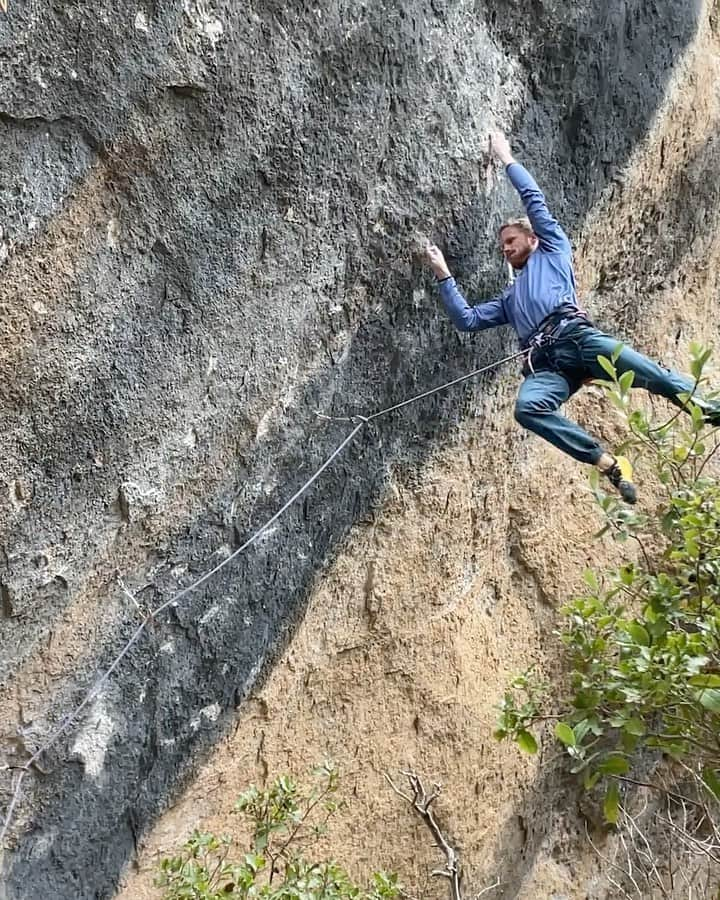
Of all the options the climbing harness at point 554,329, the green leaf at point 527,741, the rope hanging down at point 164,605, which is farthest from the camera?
the climbing harness at point 554,329

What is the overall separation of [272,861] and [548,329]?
6.44ft

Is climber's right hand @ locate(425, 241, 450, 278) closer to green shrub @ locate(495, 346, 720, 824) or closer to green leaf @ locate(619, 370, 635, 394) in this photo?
green shrub @ locate(495, 346, 720, 824)

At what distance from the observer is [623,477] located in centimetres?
323

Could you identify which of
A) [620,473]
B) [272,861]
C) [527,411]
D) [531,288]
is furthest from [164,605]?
[531,288]

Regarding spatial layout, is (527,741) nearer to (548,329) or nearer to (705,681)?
(705,681)

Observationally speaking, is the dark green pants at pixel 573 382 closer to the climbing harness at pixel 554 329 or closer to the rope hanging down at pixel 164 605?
the climbing harness at pixel 554 329

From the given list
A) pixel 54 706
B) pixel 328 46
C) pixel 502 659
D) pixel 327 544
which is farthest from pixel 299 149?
pixel 502 659

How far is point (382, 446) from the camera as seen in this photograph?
374cm

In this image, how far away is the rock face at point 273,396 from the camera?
288 centimetres

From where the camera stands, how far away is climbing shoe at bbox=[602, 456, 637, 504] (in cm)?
319

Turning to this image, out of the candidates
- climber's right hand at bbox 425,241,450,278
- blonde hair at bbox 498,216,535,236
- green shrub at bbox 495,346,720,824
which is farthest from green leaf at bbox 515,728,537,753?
blonde hair at bbox 498,216,535,236

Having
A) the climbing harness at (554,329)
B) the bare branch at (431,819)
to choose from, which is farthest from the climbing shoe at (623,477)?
the bare branch at (431,819)

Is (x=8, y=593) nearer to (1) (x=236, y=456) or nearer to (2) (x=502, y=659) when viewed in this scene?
(1) (x=236, y=456)

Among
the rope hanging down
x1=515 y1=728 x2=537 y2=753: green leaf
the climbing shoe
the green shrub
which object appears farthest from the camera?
the climbing shoe
